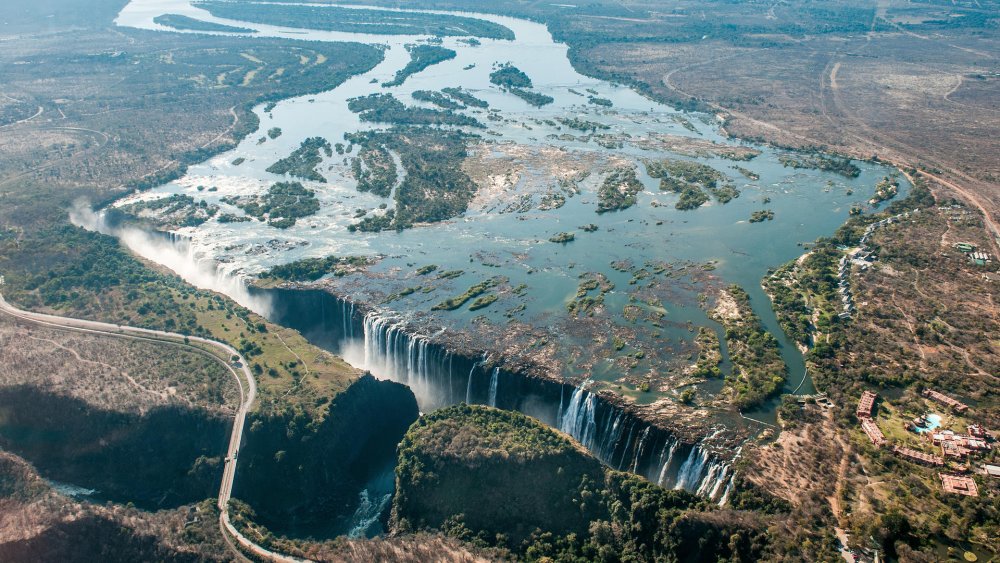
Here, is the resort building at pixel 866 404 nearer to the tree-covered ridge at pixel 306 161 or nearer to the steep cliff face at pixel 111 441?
the steep cliff face at pixel 111 441

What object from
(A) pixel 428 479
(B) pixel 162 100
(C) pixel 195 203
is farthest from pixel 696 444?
A: (B) pixel 162 100

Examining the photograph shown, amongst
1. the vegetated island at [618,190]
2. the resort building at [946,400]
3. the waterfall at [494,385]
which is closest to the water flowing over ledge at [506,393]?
the waterfall at [494,385]

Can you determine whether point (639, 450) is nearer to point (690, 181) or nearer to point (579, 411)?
point (579, 411)

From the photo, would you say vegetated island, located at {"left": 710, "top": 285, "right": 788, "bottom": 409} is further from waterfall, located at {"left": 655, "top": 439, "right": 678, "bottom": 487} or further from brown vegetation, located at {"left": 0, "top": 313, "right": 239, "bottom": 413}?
brown vegetation, located at {"left": 0, "top": 313, "right": 239, "bottom": 413}

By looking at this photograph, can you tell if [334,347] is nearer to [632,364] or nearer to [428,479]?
[428,479]

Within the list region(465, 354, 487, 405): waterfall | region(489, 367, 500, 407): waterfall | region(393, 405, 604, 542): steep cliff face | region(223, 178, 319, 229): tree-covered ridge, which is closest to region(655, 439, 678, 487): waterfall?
region(393, 405, 604, 542): steep cliff face

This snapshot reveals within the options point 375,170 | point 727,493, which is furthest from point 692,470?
point 375,170
